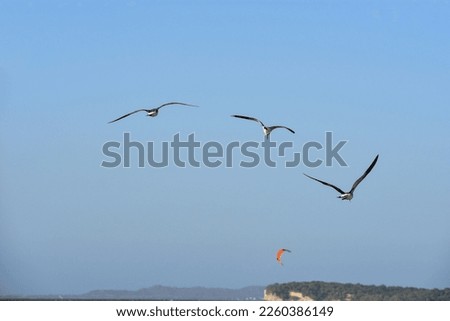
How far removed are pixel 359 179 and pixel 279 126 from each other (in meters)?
2.76

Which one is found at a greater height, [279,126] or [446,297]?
[279,126]
